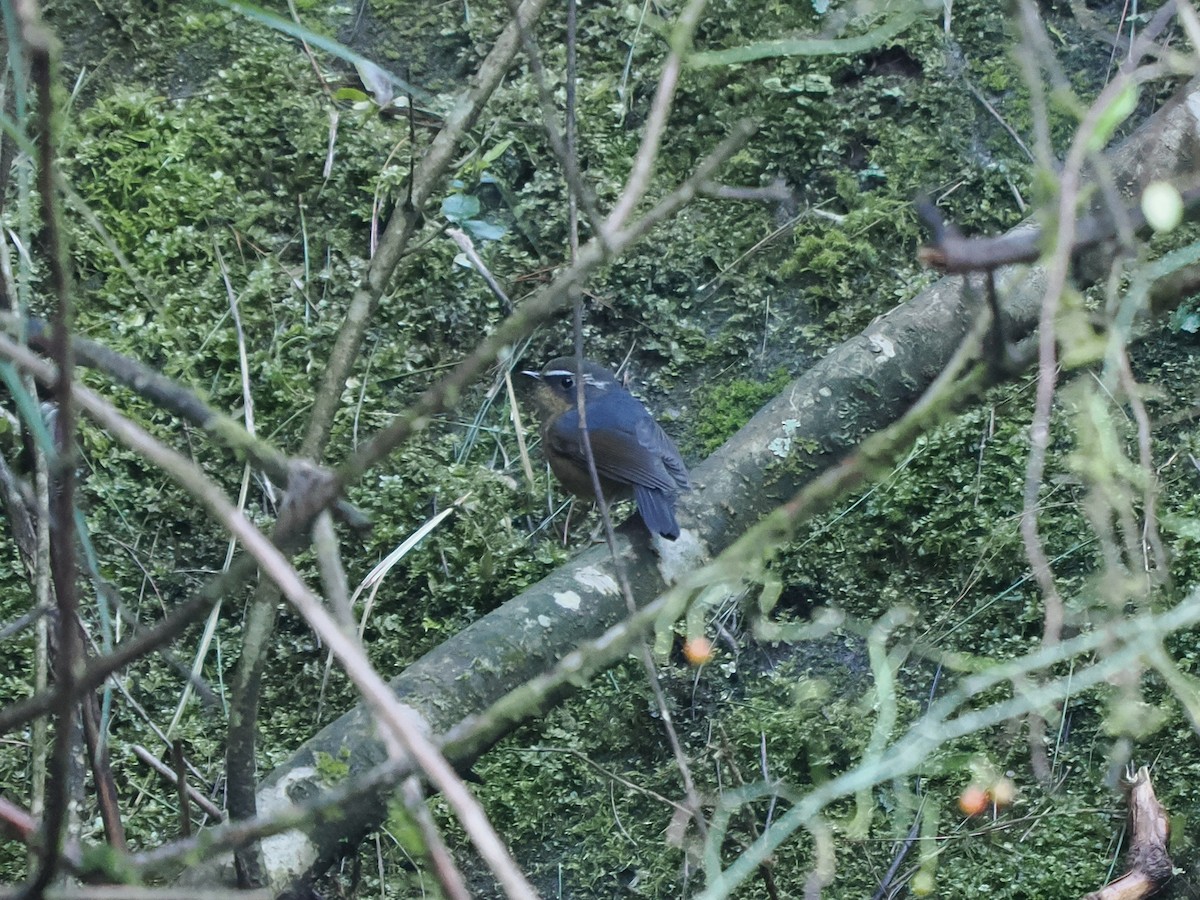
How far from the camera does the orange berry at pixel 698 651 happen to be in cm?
345

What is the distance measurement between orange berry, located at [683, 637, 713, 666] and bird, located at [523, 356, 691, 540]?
47 cm

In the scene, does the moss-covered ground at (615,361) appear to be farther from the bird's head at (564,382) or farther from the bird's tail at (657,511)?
the bird's tail at (657,511)

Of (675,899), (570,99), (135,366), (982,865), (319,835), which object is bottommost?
(982,865)

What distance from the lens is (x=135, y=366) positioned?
69.8 inches

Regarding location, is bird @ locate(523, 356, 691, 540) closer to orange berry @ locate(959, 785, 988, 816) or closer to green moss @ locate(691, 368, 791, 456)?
green moss @ locate(691, 368, 791, 456)

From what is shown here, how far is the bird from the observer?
161 inches

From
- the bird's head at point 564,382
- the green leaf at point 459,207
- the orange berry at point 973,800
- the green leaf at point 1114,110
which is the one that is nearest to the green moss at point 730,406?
the bird's head at point 564,382

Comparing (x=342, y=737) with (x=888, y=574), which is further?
(x=888, y=574)

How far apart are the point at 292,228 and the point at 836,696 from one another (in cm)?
278

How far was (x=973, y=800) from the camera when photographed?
3234mm

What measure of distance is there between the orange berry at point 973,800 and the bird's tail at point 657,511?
1.15 metres

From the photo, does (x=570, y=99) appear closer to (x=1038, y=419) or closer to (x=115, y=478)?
(x=1038, y=419)

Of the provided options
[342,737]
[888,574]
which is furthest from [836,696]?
[342,737]

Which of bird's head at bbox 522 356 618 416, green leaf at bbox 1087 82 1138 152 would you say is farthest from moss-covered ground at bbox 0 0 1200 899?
green leaf at bbox 1087 82 1138 152
